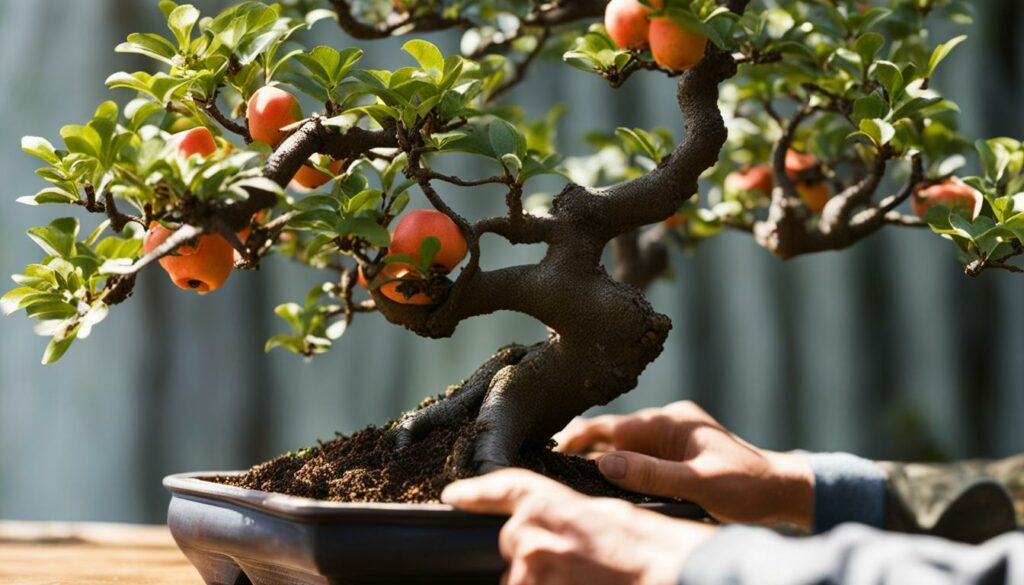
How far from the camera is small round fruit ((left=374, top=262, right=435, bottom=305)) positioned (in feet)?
2.68

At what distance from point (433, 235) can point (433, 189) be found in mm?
47

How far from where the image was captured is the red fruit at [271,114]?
806 mm

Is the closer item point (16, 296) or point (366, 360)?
point (16, 296)

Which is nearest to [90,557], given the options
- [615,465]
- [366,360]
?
[615,465]

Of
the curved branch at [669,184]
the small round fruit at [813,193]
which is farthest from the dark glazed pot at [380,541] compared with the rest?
the small round fruit at [813,193]

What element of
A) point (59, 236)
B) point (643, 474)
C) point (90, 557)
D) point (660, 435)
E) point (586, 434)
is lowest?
point (90, 557)

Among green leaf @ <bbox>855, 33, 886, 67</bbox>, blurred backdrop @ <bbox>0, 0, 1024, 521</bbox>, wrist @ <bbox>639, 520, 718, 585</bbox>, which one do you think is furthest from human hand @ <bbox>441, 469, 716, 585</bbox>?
blurred backdrop @ <bbox>0, 0, 1024, 521</bbox>

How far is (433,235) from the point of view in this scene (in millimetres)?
806

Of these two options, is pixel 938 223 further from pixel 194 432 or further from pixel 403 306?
pixel 194 432

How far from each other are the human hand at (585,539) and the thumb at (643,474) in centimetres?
14

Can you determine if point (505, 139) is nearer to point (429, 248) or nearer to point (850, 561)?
point (429, 248)

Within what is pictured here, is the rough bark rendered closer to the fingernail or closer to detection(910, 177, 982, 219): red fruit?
the fingernail

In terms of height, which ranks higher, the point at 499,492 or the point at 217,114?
the point at 217,114

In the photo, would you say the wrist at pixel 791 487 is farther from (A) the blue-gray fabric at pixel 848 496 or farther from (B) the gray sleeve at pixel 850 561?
(B) the gray sleeve at pixel 850 561
